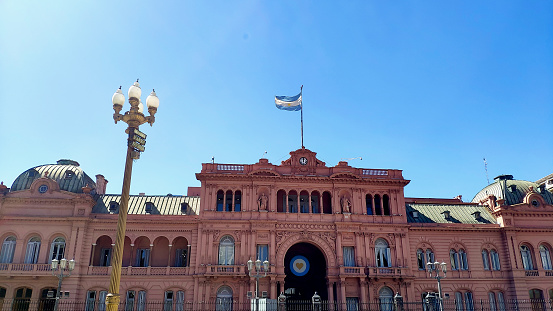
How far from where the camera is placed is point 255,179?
153 feet

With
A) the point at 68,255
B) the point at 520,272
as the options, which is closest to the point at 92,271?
the point at 68,255

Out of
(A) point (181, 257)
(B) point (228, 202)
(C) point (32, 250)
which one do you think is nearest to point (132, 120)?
(B) point (228, 202)

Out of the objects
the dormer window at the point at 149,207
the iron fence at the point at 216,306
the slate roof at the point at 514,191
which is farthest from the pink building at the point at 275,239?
the slate roof at the point at 514,191

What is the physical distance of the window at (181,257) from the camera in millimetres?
46156

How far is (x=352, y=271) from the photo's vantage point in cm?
4406

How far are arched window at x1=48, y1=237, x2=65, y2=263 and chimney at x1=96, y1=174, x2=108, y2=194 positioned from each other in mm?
9332

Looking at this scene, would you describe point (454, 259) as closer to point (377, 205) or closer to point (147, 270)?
point (377, 205)

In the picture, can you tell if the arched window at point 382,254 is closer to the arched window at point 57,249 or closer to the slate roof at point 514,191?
the slate roof at point 514,191

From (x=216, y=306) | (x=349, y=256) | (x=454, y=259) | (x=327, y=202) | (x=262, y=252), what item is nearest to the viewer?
(x=216, y=306)

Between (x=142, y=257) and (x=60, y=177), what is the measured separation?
13.3 m

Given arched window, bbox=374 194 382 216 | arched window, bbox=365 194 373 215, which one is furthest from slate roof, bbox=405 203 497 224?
arched window, bbox=365 194 373 215

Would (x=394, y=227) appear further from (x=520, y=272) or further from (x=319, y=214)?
(x=520, y=272)

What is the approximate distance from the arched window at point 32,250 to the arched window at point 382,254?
36077 millimetres

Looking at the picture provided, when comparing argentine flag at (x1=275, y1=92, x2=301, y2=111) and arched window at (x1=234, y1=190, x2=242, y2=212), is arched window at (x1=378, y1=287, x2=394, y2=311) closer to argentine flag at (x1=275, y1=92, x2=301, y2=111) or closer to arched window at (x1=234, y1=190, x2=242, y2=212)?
arched window at (x1=234, y1=190, x2=242, y2=212)
